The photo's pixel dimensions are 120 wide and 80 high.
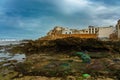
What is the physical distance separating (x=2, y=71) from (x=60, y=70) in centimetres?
283

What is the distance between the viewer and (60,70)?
10.5m

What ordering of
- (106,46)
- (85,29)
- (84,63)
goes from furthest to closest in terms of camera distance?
(85,29) < (106,46) < (84,63)

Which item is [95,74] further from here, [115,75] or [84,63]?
[84,63]

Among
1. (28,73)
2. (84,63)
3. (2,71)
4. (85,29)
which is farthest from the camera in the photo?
(85,29)

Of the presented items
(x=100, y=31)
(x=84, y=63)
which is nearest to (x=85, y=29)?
(x=100, y=31)

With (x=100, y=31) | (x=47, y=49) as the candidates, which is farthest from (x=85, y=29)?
(x=47, y=49)

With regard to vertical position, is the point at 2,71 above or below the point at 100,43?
below

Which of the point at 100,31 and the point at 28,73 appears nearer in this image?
the point at 28,73

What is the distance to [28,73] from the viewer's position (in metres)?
10.1

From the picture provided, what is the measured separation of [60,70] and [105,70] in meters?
2.11

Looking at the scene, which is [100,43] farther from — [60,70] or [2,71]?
[2,71]

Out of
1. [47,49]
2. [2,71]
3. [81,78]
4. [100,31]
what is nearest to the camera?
[81,78]

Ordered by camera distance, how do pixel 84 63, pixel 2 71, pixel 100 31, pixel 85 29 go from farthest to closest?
→ pixel 85 29 → pixel 100 31 → pixel 84 63 → pixel 2 71

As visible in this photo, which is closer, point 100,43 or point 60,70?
point 60,70
